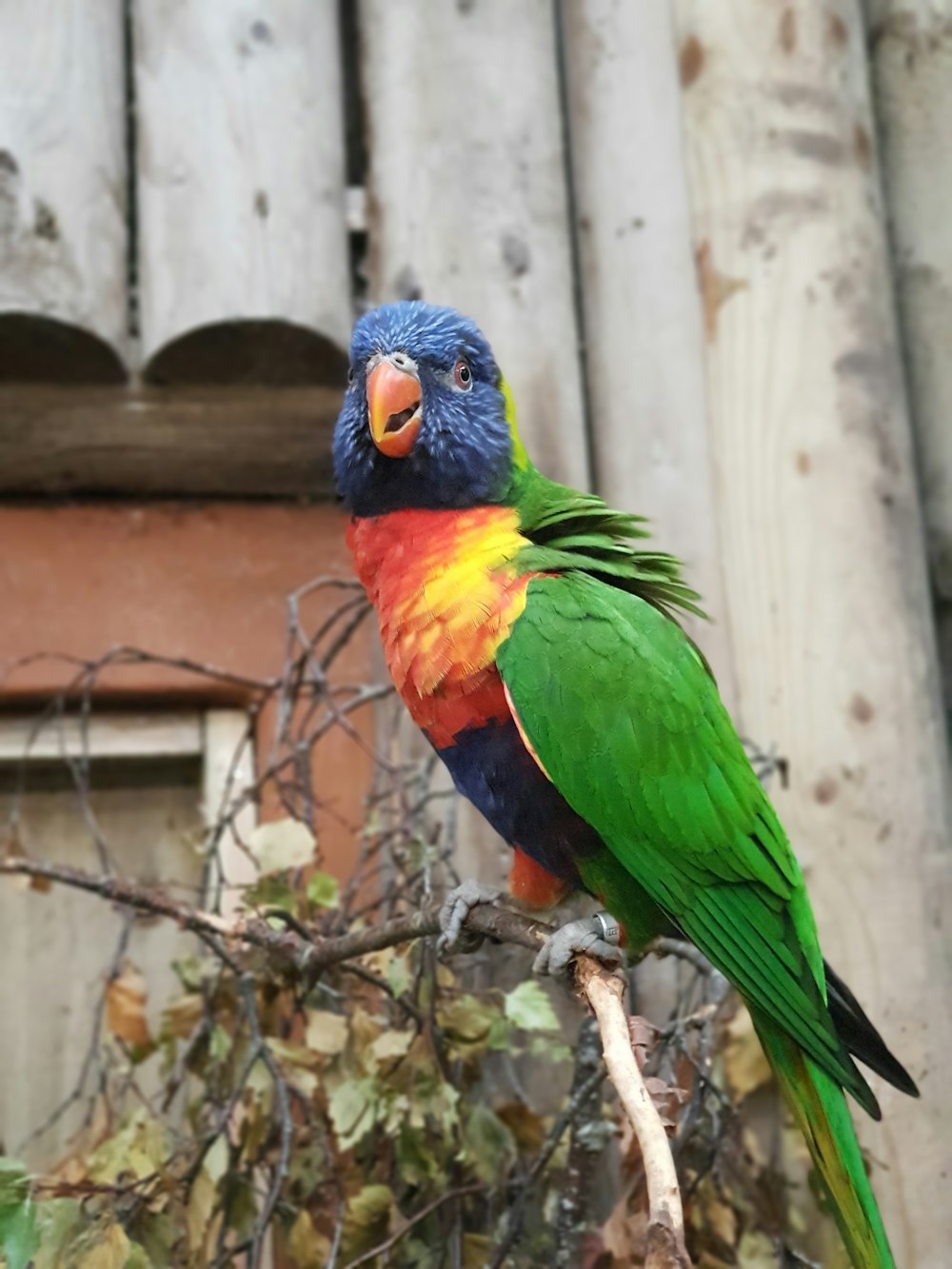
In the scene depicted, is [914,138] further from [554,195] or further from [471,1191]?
[471,1191]

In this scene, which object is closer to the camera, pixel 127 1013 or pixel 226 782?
pixel 127 1013

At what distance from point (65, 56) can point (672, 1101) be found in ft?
7.09

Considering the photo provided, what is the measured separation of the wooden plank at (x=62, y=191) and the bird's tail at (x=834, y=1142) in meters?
1.65

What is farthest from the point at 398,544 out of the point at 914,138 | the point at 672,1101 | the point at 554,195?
the point at 914,138

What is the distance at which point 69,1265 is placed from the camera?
4.36 ft

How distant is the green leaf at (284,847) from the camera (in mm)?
1755

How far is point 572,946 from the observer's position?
134 cm

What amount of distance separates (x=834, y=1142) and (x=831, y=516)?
1.17m

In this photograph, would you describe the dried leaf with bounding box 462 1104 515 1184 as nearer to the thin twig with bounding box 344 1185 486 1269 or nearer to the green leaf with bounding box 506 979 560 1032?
the thin twig with bounding box 344 1185 486 1269

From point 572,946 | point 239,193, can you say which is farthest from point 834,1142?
point 239,193

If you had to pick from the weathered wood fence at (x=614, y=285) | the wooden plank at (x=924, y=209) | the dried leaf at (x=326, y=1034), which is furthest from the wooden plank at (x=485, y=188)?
the dried leaf at (x=326, y=1034)

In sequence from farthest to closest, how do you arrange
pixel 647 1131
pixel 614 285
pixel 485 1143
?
pixel 614 285 → pixel 485 1143 → pixel 647 1131

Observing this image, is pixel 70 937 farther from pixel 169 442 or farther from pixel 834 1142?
pixel 834 1142

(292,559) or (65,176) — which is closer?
(65,176)
